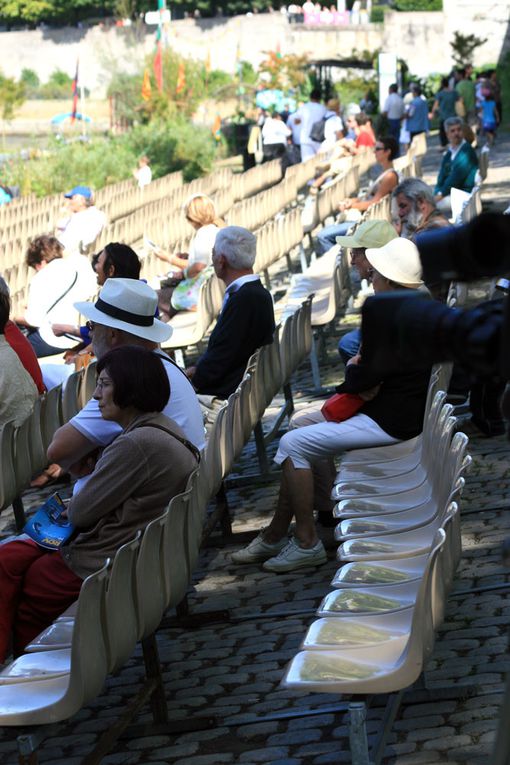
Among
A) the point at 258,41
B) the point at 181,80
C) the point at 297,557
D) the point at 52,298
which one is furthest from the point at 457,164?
the point at 258,41

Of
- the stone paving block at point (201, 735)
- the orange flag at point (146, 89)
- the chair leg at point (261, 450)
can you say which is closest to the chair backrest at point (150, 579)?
the stone paving block at point (201, 735)

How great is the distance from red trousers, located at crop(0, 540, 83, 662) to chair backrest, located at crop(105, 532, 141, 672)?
63 centimetres

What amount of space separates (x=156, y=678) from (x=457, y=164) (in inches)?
387

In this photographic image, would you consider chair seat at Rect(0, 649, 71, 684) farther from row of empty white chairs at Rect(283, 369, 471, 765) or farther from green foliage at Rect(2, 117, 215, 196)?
green foliage at Rect(2, 117, 215, 196)

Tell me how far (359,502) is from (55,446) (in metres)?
1.30

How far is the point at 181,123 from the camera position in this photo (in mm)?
34344

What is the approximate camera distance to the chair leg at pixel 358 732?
4.05m

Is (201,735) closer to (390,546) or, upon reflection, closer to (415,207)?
(390,546)

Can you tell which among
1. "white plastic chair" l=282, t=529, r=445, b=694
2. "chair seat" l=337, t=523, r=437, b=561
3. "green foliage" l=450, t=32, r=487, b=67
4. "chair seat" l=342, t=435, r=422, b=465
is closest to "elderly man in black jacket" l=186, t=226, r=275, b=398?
"chair seat" l=342, t=435, r=422, b=465

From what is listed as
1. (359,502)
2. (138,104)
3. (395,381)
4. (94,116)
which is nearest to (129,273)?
(395,381)

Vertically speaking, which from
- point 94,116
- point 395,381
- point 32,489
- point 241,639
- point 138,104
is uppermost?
point 395,381

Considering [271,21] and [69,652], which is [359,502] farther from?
[271,21]

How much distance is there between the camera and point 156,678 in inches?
198

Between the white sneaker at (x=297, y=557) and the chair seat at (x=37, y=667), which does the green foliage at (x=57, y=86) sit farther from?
the chair seat at (x=37, y=667)
